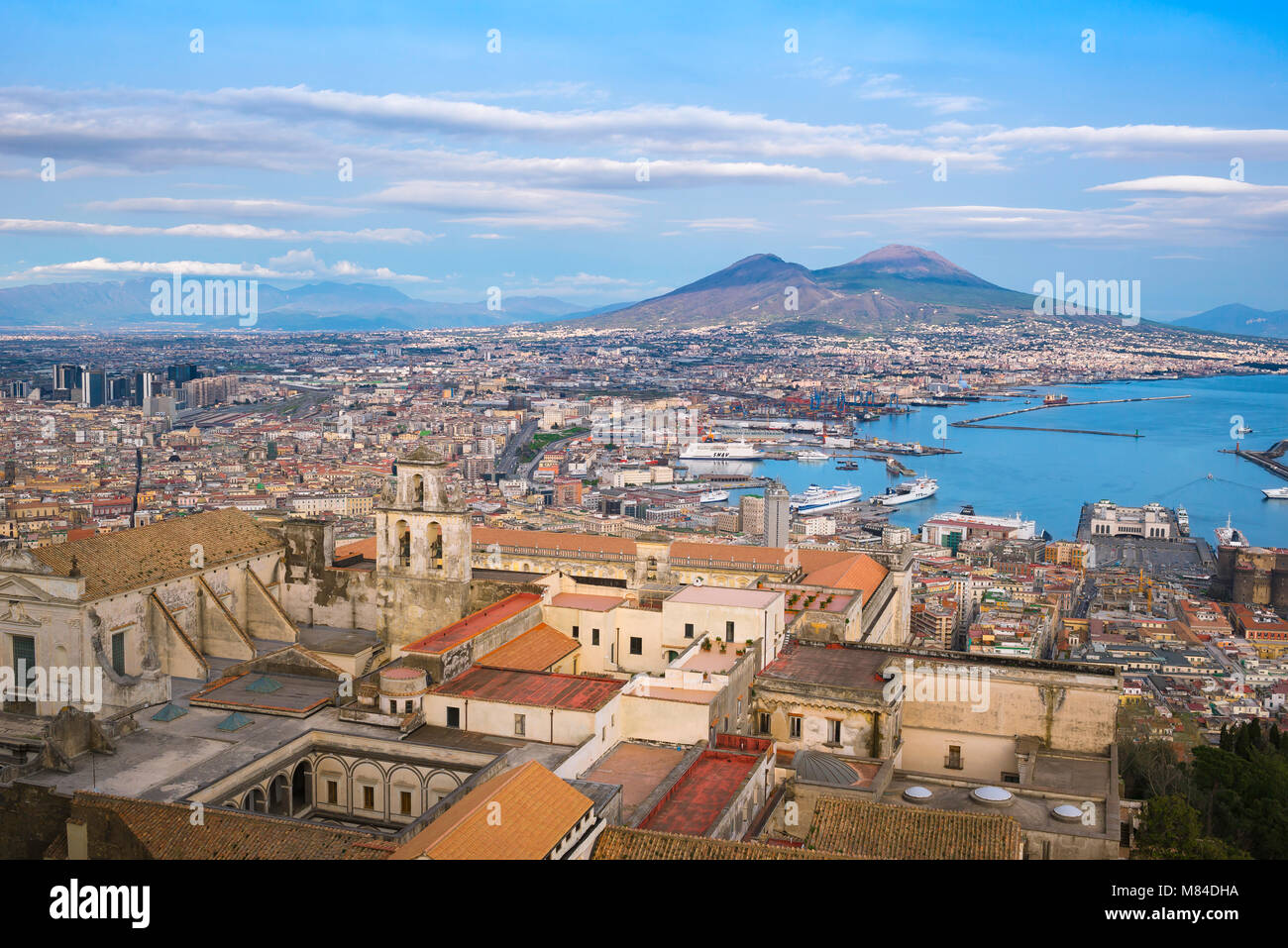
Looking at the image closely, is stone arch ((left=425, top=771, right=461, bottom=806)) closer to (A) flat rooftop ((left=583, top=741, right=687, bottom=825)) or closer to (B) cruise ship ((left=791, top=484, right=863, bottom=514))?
(A) flat rooftop ((left=583, top=741, right=687, bottom=825))

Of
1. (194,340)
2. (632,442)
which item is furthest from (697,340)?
(632,442)

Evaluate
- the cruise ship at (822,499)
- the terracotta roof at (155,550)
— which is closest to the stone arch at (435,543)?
the terracotta roof at (155,550)

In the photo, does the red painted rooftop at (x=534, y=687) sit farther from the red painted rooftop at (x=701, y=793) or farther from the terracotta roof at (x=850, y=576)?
the terracotta roof at (x=850, y=576)

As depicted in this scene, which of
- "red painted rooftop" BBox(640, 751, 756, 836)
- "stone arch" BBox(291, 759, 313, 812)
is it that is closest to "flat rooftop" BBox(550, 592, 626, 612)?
"red painted rooftop" BBox(640, 751, 756, 836)

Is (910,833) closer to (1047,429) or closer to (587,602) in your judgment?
(587,602)

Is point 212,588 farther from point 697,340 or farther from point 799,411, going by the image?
point 697,340
